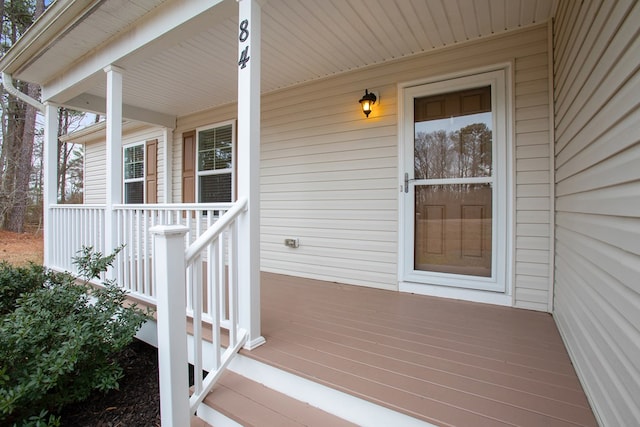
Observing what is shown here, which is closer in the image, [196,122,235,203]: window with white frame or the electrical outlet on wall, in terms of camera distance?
the electrical outlet on wall

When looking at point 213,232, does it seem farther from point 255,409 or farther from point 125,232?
point 125,232

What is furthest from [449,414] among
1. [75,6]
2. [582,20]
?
[75,6]

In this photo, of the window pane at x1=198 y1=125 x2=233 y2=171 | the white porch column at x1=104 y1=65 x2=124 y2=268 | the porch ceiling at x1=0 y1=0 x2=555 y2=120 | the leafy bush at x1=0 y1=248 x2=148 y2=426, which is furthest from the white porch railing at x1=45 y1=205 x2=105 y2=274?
the window pane at x1=198 y1=125 x2=233 y2=171

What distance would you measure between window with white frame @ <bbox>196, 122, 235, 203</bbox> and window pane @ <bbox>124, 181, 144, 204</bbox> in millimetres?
1804

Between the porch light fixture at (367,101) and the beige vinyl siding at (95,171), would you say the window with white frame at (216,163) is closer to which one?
the porch light fixture at (367,101)

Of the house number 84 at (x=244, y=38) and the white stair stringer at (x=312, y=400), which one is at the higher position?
the house number 84 at (x=244, y=38)

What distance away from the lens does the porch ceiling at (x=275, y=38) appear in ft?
7.85

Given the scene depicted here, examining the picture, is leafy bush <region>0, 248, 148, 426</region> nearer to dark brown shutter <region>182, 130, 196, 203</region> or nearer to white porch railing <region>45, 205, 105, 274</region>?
white porch railing <region>45, 205, 105, 274</region>

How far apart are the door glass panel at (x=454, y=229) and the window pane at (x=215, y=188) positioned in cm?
298

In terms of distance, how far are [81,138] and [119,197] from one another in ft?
17.9

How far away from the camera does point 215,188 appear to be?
4.91 meters

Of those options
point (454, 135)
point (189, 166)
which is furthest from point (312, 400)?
point (189, 166)

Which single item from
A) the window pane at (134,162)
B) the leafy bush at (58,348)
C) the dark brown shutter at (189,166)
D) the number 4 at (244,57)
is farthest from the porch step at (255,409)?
the window pane at (134,162)

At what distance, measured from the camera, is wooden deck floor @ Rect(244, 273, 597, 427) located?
1358 mm
